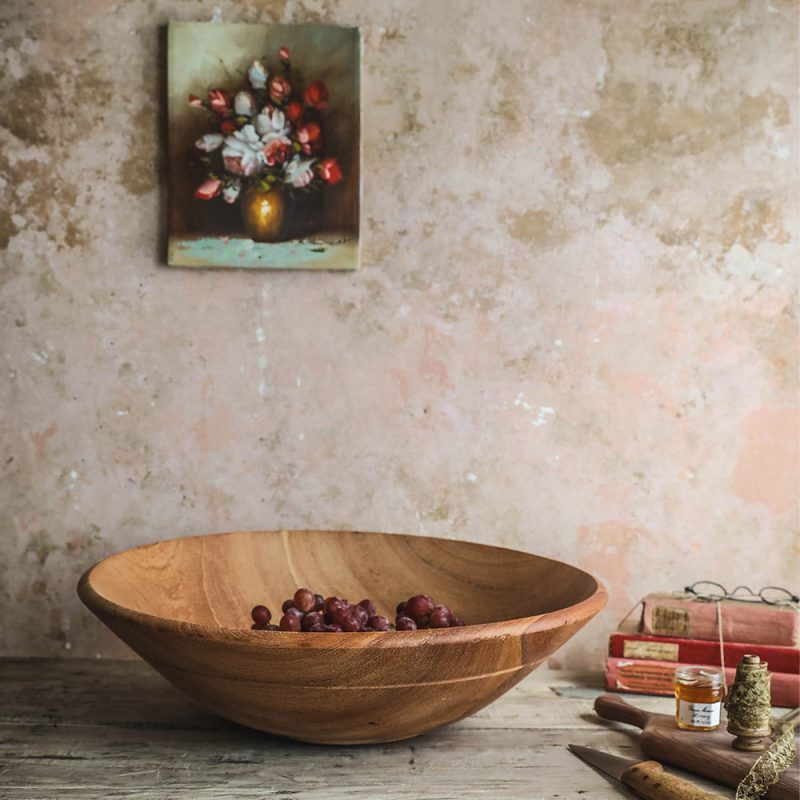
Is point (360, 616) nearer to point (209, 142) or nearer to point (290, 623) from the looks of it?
point (290, 623)

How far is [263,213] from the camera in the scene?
1.64 metres

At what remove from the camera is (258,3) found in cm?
165

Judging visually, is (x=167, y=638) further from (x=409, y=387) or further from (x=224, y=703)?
(x=409, y=387)

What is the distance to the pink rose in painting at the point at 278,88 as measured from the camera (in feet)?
5.37

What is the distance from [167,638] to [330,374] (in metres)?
0.70

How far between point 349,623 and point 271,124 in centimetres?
90

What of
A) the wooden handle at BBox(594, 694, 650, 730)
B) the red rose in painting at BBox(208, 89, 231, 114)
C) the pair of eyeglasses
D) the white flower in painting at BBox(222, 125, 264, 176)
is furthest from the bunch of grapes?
the red rose in painting at BBox(208, 89, 231, 114)

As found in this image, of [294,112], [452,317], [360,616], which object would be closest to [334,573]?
[360,616]

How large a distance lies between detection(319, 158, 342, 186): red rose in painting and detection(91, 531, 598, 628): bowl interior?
24.6 inches

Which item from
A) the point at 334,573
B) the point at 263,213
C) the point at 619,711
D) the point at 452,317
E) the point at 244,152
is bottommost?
the point at 619,711

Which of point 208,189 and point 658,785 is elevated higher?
point 208,189

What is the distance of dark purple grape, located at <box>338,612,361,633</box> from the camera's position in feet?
4.12

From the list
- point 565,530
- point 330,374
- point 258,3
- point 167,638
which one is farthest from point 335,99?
point 167,638

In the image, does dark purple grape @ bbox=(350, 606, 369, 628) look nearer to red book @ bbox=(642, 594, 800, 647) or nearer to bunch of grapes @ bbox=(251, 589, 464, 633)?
bunch of grapes @ bbox=(251, 589, 464, 633)
